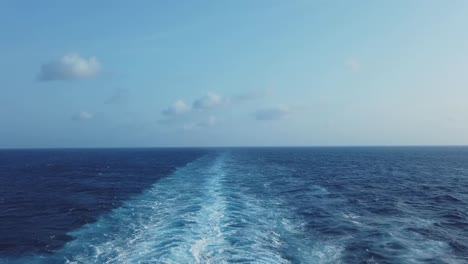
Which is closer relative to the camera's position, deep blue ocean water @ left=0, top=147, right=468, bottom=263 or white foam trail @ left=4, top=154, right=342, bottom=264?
white foam trail @ left=4, top=154, right=342, bottom=264

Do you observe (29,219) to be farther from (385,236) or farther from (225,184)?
(385,236)

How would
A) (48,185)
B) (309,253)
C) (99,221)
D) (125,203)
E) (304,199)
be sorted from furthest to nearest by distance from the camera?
(48,185) → (304,199) → (125,203) → (99,221) → (309,253)

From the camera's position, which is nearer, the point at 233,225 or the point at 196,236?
the point at 196,236

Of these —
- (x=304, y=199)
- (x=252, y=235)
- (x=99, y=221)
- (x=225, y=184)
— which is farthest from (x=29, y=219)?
(x=304, y=199)

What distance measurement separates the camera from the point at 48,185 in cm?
5681

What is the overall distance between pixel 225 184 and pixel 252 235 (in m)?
25.8

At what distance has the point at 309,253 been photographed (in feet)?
72.2

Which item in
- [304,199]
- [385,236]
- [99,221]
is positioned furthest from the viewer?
[304,199]

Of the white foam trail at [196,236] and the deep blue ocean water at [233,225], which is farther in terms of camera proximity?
the deep blue ocean water at [233,225]

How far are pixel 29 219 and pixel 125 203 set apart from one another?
9170mm

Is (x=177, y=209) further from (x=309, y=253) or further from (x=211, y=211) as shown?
(x=309, y=253)

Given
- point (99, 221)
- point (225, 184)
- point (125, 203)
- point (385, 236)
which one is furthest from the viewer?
point (225, 184)

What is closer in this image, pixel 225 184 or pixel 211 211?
pixel 211 211

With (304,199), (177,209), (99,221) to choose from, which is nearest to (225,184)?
(304,199)
